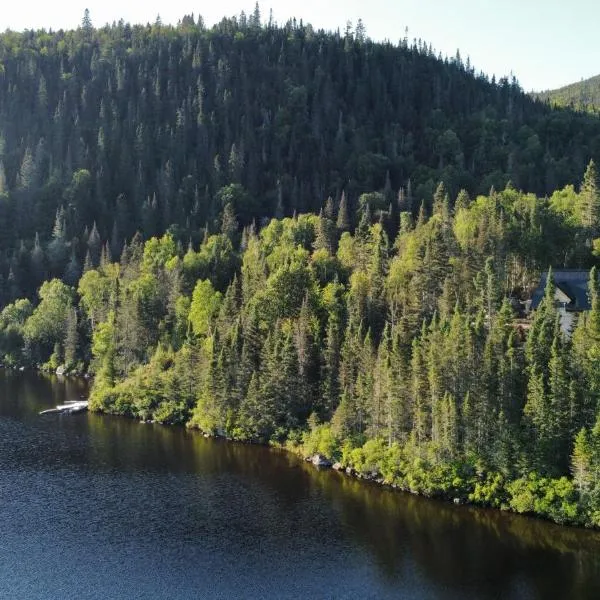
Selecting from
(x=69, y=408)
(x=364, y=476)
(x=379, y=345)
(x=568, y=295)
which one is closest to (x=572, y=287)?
(x=568, y=295)

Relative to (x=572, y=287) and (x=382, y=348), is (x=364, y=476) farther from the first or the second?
(x=572, y=287)

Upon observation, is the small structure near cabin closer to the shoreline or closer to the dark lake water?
the shoreline

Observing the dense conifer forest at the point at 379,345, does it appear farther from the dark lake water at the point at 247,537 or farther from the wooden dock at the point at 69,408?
the dark lake water at the point at 247,537

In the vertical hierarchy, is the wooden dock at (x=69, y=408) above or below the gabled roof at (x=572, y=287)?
below

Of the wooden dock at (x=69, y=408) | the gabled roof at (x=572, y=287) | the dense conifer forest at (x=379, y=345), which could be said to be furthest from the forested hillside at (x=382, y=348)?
the gabled roof at (x=572, y=287)

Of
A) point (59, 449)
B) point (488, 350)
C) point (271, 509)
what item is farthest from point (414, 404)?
point (59, 449)

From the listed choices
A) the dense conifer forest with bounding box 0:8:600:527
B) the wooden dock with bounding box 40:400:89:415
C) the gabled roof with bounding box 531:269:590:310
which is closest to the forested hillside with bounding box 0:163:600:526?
the dense conifer forest with bounding box 0:8:600:527

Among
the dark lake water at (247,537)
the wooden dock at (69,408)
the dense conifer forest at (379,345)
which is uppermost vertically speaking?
the dense conifer forest at (379,345)
